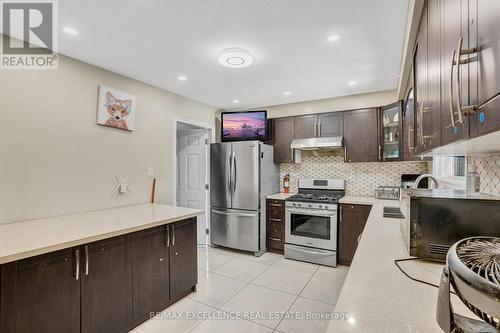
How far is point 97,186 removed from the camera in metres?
2.51

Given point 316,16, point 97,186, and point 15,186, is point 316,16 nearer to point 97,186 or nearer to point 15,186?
point 97,186

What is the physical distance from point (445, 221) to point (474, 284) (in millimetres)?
797

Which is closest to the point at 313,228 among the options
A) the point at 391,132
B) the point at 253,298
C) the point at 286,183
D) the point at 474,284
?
the point at 286,183

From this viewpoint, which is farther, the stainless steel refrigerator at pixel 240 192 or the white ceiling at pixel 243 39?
the stainless steel refrigerator at pixel 240 192

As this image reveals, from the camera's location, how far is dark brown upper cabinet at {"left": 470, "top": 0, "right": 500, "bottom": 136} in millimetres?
498

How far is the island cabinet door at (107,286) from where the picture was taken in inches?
65.1

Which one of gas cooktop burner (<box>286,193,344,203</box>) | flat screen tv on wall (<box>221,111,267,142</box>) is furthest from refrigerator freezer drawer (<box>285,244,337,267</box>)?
flat screen tv on wall (<box>221,111,267,142</box>)

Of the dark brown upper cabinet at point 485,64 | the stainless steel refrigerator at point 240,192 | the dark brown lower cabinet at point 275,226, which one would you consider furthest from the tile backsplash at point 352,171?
the dark brown upper cabinet at point 485,64

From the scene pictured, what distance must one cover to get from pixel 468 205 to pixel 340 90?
2.69 metres

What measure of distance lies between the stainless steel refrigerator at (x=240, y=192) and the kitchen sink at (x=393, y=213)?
5.70 feet

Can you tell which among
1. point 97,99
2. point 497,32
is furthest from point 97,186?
point 497,32

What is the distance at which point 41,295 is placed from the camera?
1.45 m

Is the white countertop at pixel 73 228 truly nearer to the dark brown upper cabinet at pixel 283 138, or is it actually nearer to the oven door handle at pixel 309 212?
the oven door handle at pixel 309 212

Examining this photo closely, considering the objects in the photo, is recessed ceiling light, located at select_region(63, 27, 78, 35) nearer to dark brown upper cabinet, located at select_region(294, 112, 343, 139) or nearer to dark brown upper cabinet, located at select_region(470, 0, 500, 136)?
dark brown upper cabinet, located at select_region(470, 0, 500, 136)
